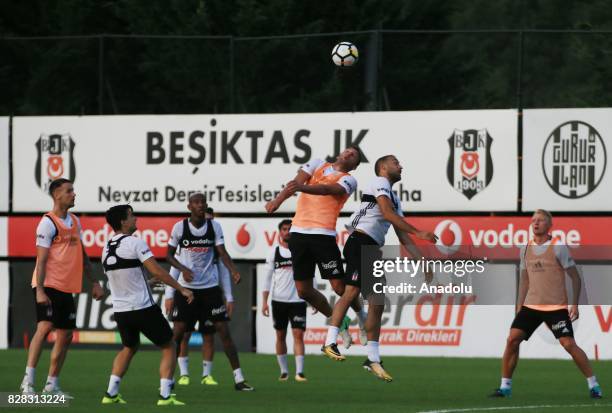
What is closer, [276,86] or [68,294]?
[68,294]

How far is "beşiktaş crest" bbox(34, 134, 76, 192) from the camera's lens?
28078 millimetres

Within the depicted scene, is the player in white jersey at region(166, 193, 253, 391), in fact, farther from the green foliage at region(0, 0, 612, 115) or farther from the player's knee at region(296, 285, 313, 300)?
the green foliage at region(0, 0, 612, 115)

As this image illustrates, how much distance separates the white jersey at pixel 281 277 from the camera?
68.8 feet

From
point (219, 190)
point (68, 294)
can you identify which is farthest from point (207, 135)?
point (68, 294)

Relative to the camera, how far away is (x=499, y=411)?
48.2 ft

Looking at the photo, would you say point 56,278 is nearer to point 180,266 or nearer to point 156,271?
point 180,266

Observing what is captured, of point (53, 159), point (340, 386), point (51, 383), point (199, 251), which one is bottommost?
point (340, 386)

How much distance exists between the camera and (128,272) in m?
15.2

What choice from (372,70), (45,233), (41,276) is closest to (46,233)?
(45,233)

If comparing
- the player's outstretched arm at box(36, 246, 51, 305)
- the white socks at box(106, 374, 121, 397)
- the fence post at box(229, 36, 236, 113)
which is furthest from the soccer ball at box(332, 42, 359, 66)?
the white socks at box(106, 374, 121, 397)

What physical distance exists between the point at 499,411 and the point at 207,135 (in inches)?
552

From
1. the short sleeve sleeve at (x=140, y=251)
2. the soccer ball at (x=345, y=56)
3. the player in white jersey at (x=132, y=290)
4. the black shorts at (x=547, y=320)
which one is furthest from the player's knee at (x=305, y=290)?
the soccer ball at (x=345, y=56)

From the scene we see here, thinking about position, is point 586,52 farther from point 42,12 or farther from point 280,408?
point 42,12

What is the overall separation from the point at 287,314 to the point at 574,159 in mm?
7738
